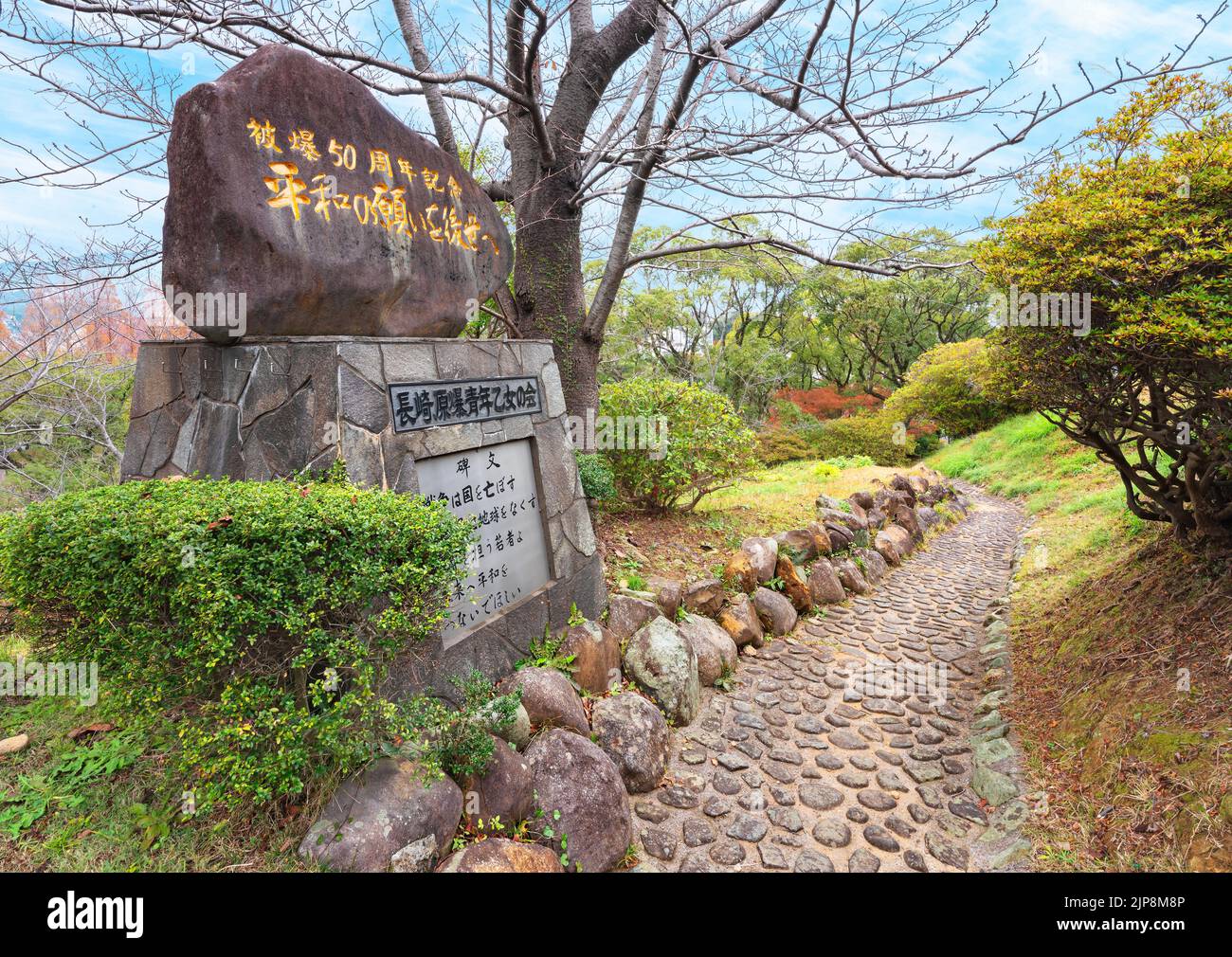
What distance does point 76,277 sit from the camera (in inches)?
197

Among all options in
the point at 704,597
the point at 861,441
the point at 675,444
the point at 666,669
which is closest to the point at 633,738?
the point at 666,669

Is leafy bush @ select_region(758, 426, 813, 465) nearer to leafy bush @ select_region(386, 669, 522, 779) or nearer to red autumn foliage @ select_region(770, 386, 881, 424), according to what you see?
red autumn foliage @ select_region(770, 386, 881, 424)

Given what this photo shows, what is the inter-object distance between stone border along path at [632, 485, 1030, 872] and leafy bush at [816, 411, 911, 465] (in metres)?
11.2

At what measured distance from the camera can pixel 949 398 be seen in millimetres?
18000

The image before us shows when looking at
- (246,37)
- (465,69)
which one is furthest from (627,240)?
(246,37)

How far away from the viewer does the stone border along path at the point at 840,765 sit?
3.23 meters

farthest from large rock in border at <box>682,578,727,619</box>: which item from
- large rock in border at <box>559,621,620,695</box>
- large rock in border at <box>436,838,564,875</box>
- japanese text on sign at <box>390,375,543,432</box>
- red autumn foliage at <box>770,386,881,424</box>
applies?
red autumn foliage at <box>770,386,881,424</box>

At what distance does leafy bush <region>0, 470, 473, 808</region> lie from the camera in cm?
228

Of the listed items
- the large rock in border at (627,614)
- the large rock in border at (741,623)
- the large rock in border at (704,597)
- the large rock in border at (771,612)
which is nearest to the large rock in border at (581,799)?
the large rock in border at (627,614)

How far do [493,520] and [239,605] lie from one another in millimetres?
1760

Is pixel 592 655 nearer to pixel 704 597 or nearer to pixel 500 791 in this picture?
pixel 500 791

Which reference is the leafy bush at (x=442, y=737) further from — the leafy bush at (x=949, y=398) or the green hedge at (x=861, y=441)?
the leafy bush at (x=949, y=398)

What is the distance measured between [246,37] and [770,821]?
650cm

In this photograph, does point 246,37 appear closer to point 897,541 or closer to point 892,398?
point 897,541
